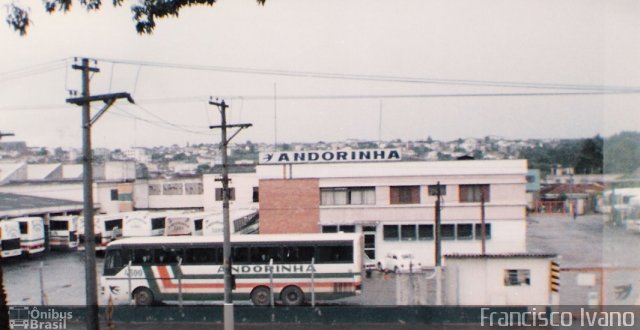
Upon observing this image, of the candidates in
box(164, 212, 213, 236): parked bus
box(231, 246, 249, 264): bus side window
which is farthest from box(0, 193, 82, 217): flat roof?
box(231, 246, 249, 264): bus side window

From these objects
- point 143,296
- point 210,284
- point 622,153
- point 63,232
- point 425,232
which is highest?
point 622,153

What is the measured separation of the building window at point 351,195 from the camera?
24.6 m

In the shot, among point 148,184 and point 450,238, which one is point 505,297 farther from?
point 148,184

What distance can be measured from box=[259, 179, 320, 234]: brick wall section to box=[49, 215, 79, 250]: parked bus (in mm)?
11269

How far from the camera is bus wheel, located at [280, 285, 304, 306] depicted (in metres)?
15.6

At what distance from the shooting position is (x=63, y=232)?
29.9 m

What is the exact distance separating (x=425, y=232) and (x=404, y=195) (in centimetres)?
170

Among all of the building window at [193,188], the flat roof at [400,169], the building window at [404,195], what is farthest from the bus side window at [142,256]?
the building window at [193,188]

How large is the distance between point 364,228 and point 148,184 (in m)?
21.4

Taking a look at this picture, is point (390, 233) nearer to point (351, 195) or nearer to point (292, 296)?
point (351, 195)

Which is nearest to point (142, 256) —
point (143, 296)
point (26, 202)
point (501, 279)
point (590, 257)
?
point (143, 296)

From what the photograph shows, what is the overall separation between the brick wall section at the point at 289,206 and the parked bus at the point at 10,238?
1058 centimetres

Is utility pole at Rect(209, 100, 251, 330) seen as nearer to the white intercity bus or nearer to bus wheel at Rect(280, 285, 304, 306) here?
bus wheel at Rect(280, 285, 304, 306)

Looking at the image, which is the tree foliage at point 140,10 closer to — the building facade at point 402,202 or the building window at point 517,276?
the building window at point 517,276
